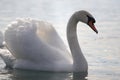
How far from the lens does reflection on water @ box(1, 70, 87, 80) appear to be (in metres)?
8.49

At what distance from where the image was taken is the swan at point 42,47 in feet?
29.7

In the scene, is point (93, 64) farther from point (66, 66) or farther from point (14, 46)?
point (14, 46)

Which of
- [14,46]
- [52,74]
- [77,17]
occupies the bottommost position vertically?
[52,74]

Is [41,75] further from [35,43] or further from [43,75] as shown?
[35,43]

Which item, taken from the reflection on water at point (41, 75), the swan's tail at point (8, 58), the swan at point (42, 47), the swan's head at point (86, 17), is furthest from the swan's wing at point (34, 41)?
the swan's head at point (86, 17)

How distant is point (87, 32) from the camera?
→ 43.5 feet

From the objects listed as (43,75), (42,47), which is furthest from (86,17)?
(43,75)

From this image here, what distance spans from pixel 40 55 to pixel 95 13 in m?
8.45

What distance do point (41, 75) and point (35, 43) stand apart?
2.34 ft

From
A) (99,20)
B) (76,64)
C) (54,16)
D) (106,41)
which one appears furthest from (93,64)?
(54,16)

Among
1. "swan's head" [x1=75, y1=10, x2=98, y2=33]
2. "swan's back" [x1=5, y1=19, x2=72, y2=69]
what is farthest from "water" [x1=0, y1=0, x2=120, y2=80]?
"swan's head" [x1=75, y1=10, x2=98, y2=33]

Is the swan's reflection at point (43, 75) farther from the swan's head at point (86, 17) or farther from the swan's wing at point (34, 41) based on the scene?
the swan's head at point (86, 17)

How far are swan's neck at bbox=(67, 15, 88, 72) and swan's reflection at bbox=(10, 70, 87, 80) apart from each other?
0.22m

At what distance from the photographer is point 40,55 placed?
9.02 metres
